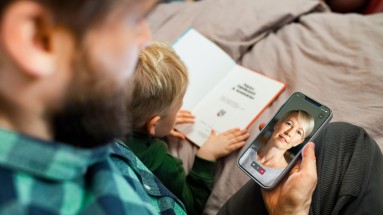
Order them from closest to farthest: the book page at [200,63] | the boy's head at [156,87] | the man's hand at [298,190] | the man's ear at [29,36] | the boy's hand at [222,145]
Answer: the man's ear at [29,36] < the man's hand at [298,190] < the boy's head at [156,87] < the boy's hand at [222,145] < the book page at [200,63]

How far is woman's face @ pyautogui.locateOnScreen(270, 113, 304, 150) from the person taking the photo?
775 mm

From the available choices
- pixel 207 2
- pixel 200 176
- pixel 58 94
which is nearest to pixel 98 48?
pixel 58 94

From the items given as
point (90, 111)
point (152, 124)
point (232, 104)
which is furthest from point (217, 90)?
point (90, 111)

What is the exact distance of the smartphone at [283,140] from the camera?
0.76 m

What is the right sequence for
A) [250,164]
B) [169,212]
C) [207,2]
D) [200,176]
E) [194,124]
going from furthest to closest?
[207,2], [194,124], [200,176], [250,164], [169,212]

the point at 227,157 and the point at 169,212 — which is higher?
the point at 169,212

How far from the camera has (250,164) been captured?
2.63ft

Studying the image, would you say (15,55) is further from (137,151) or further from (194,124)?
(194,124)

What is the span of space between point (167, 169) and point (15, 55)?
561 millimetres

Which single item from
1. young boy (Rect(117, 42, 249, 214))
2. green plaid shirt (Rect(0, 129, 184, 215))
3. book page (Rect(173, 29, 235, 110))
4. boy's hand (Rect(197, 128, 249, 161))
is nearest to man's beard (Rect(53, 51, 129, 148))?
green plaid shirt (Rect(0, 129, 184, 215))

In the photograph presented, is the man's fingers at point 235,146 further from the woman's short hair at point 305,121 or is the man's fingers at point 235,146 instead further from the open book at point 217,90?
the woman's short hair at point 305,121

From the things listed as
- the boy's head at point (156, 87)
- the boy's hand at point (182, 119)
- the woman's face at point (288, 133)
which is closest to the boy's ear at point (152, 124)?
the boy's head at point (156, 87)

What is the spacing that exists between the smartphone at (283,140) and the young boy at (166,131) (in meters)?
0.15

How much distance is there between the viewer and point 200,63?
113cm
